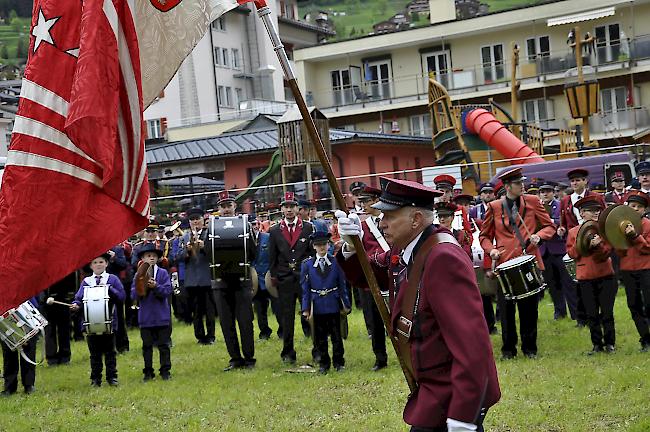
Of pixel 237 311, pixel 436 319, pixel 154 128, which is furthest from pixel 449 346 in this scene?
pixel 154 128

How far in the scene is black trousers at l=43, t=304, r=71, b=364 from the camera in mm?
15273

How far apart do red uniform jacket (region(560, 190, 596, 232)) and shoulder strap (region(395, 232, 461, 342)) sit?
9182mm

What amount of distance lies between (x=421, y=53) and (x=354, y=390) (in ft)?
136

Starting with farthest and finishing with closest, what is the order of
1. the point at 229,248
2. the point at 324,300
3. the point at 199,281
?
the point at 199,281, the point at 229,248, the point at 324,300

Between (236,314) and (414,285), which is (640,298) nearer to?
(236,314)

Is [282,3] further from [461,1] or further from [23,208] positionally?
[23,208]

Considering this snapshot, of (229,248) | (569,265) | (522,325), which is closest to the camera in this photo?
(522,325)

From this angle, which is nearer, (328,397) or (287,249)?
(328,397)

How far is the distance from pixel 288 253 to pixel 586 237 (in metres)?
4.56

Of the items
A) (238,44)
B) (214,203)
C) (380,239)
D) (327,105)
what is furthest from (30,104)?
(238,44)

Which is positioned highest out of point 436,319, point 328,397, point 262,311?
point 436,319

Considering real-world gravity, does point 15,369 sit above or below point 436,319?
below

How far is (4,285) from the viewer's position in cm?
545

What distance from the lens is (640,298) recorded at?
11984mm
